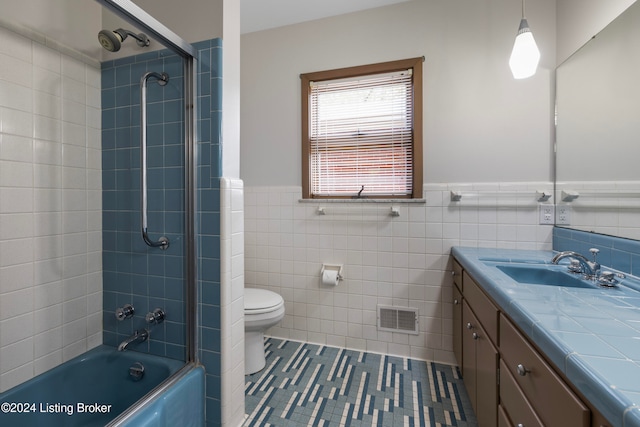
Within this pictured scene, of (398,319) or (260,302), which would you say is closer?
(260,302)

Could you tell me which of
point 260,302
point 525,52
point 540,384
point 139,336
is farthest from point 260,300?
point 525,52

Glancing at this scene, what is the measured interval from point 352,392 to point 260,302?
76cm

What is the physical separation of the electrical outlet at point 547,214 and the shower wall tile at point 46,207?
264 cm

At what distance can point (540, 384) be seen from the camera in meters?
0.71

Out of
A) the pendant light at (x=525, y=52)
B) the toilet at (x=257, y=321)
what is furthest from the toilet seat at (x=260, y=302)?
the pendant light at (x=525, y=52)

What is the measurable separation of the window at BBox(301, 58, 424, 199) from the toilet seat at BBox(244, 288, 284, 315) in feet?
2.71

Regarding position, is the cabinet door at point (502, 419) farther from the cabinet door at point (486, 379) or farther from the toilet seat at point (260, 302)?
the toilet seat at point (260, 302)

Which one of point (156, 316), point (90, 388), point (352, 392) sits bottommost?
point (352, 392)

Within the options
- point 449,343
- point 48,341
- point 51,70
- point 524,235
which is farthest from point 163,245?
point 524,235

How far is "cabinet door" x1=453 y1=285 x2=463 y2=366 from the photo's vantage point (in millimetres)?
1635

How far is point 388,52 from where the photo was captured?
77.9 inches

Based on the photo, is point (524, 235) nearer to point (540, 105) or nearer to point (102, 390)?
point (540, 105)

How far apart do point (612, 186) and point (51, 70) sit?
2.70 meters

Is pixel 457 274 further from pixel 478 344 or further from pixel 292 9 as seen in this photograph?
pixel 292 9
